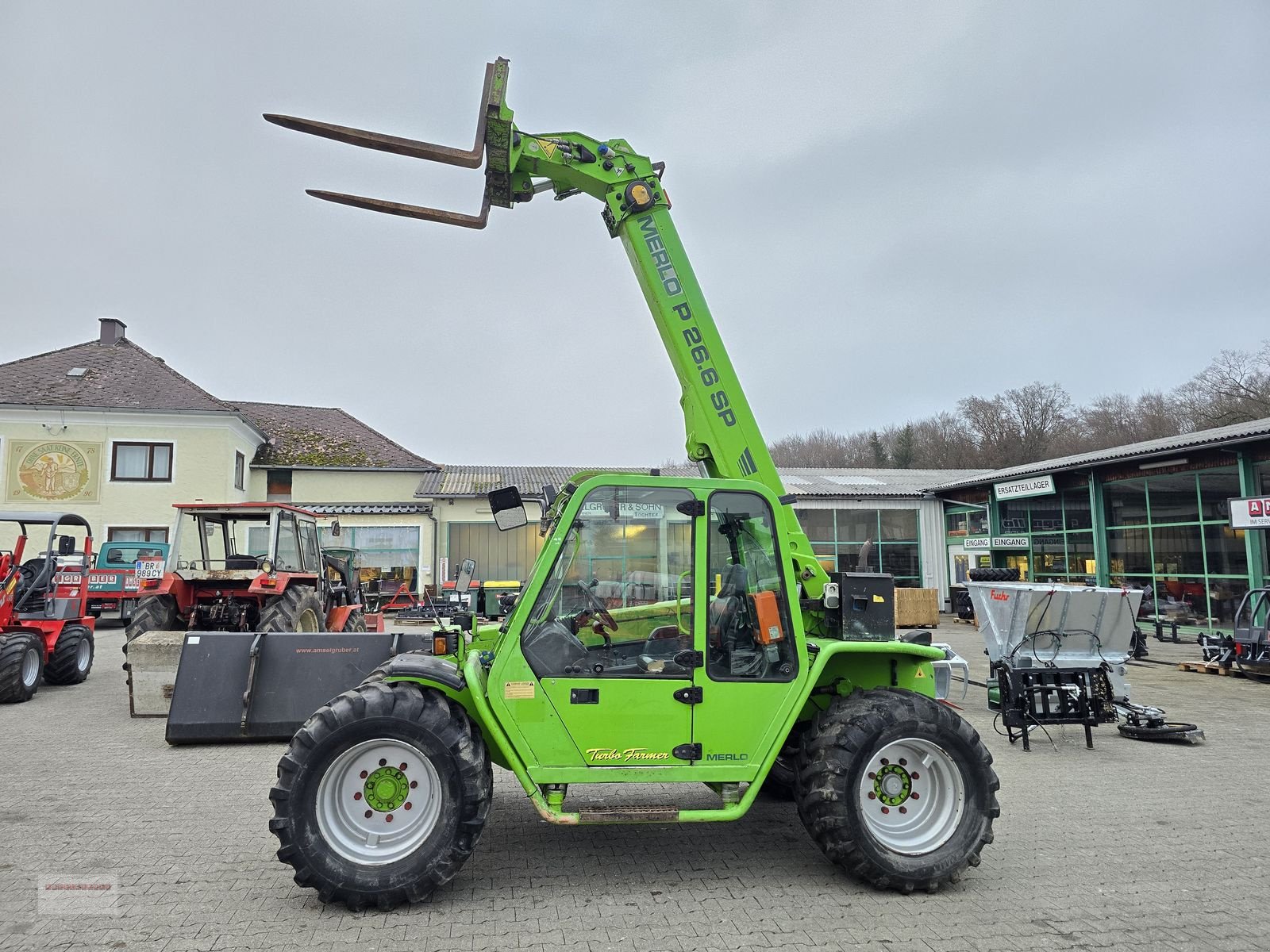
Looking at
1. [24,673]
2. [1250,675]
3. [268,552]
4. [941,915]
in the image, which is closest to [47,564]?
[24,673]

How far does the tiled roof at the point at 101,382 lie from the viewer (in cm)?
2368

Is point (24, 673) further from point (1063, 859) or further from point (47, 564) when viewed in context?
point (1063, 859)

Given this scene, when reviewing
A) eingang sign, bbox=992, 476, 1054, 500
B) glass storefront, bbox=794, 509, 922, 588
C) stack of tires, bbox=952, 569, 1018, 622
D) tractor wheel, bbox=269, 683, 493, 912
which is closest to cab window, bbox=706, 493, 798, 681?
tractor wheel, bbox=269, 683, 493, 912

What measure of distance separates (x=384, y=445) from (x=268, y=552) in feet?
64.7

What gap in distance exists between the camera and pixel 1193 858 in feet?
15.3

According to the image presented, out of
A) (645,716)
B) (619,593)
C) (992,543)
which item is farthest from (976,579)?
(645,716)

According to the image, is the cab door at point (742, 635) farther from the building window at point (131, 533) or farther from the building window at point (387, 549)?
the building window at point (131, 533)

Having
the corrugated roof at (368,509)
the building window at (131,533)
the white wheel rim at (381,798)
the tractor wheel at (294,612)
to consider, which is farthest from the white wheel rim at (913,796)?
the building window at (131,533)

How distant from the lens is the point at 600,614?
428cm

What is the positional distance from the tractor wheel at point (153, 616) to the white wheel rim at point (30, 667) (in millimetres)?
1018

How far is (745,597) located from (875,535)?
850 inches

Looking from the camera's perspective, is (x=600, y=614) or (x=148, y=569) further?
(x=148, y=569)

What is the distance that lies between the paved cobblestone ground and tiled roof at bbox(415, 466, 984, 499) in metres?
16.9

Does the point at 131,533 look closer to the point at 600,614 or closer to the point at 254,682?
the point at 254,682
